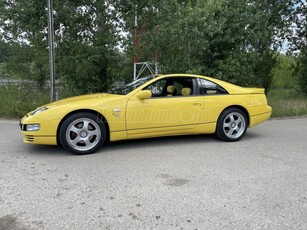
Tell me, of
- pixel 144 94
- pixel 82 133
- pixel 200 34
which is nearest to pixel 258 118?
pixel 144 94

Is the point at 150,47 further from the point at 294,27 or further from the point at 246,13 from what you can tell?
the point at 294,27

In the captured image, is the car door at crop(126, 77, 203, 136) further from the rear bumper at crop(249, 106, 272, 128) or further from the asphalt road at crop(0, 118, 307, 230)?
the rear bumper at crop(249, 106, 272, 128)

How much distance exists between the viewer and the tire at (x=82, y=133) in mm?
4977

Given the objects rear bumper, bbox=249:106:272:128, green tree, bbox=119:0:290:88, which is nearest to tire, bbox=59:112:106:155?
rear bumper, bbox=249:106:272:128

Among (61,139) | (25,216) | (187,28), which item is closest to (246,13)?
(187,28)

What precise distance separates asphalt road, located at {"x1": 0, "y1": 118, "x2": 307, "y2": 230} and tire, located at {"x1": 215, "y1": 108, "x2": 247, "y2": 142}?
215 millimetres

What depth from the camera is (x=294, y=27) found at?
16.8 metres

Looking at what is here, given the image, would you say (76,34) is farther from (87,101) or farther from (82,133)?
(82,133)

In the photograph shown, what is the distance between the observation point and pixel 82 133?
5074 mm

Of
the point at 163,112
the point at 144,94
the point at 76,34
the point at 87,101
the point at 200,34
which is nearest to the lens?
the point at 87,101

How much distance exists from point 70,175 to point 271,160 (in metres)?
3.03

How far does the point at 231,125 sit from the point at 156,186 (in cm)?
287

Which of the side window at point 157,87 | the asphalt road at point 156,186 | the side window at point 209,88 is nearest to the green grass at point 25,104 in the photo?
the asphalt road at point 156,186

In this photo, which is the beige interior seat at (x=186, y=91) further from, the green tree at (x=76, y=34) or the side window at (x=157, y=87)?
the green tree at (x=76, y=34)
